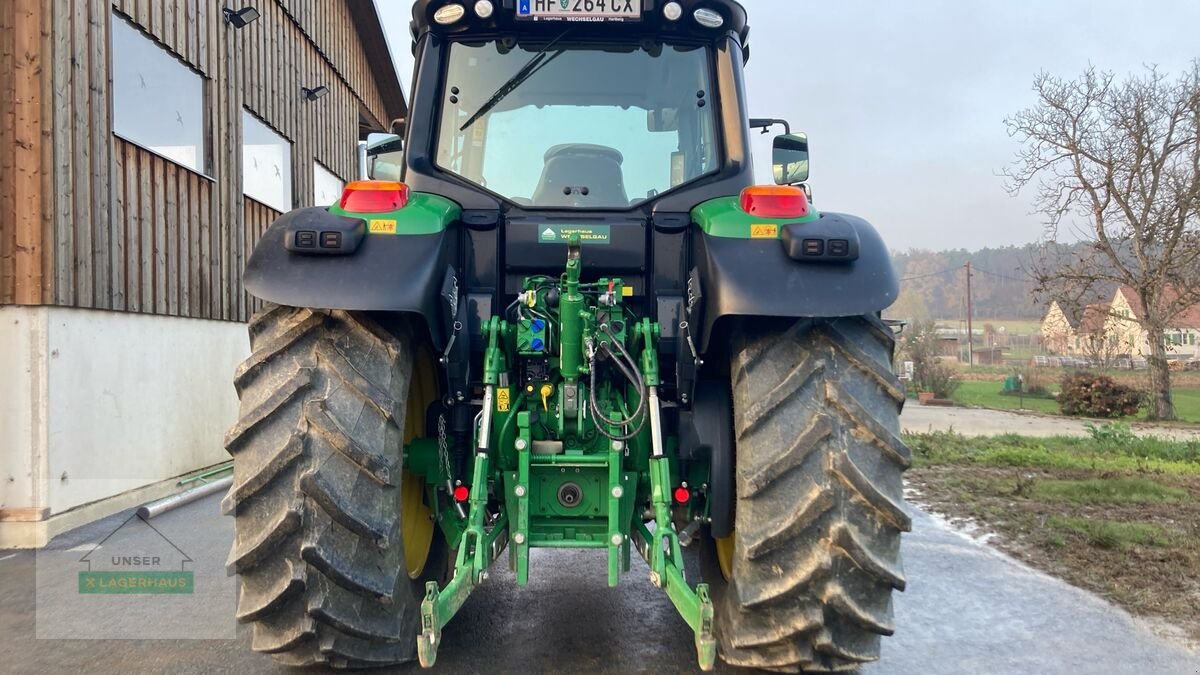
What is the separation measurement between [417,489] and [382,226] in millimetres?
1277

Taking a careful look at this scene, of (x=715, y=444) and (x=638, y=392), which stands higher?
(x=638, y=392)

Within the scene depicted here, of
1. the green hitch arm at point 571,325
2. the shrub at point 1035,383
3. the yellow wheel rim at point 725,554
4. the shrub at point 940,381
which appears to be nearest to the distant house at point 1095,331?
the shrub at point 1035,383

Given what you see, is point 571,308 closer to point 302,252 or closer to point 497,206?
point 497,206

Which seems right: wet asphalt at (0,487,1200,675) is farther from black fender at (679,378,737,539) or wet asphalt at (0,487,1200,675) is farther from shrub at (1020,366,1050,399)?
shrub at (1020,366,1050,399)

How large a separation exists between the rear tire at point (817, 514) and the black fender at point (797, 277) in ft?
0.57

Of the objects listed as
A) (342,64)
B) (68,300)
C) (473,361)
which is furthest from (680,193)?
(342,64)

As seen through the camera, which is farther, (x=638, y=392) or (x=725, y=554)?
(x=725, y=554)

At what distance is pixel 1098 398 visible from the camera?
65.6 ft

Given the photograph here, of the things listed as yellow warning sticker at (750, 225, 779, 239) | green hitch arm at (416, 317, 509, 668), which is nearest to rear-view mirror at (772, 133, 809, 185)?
yellow warning sticker at (750, 225, 779, 239)

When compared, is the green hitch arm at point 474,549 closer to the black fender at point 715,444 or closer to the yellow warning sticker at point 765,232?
the black fender at point 715,444

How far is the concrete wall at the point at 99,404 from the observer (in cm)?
569

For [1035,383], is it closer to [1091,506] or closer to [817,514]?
[1091,506]

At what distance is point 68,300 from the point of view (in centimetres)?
600

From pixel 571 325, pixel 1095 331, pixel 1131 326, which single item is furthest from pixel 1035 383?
pixel 571 325
